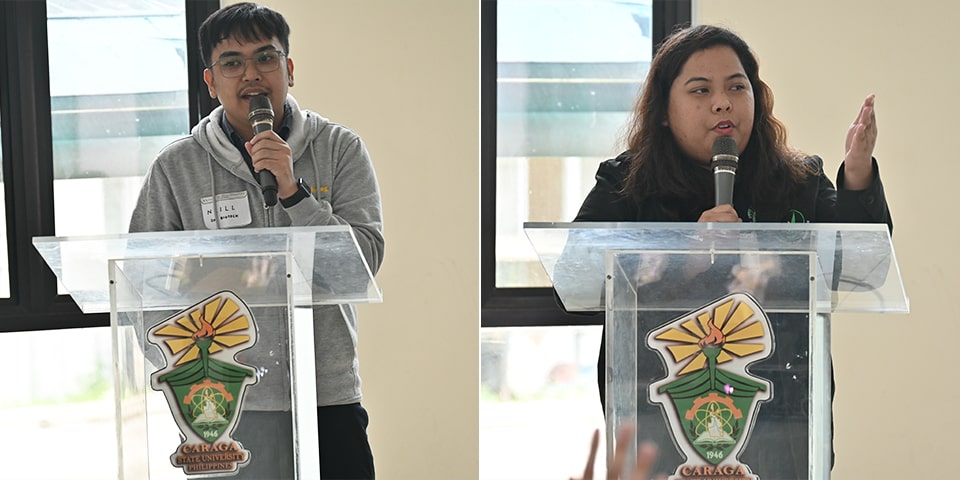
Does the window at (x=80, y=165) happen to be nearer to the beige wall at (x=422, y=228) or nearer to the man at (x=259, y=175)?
the beige wall at (x=422, y=228)

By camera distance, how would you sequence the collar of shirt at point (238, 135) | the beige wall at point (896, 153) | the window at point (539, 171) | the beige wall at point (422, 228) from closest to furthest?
the collar of shirt at point (238, 135), the beige wall at point (422, 228), the beige wall at point (896, 153), the window at point (539, 171)

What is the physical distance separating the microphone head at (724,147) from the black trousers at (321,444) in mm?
912

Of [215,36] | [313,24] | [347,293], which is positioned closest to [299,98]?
[313,24]

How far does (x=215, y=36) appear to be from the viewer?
2.14m

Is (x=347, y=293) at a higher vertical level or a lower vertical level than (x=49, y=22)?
lower

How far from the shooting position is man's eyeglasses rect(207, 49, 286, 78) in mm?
2133

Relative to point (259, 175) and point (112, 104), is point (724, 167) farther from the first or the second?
point (112, 104)

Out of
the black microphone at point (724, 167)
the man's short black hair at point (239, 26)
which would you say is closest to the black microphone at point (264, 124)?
the man's short black hair at point (239, 26)

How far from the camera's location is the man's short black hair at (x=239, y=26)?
7.00 feet

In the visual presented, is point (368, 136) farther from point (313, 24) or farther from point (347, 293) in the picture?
point (347, 293)

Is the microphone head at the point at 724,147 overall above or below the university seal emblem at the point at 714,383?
above

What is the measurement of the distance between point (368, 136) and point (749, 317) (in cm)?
229

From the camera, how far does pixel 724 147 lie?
1.80 m

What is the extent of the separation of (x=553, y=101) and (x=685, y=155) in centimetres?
181
